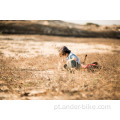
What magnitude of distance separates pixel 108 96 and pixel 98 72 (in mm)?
940

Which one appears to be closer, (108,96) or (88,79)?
(108,96)

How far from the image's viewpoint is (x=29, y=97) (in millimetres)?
2156

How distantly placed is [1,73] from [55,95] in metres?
2.12

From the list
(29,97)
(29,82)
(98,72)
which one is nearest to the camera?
(29,97)
